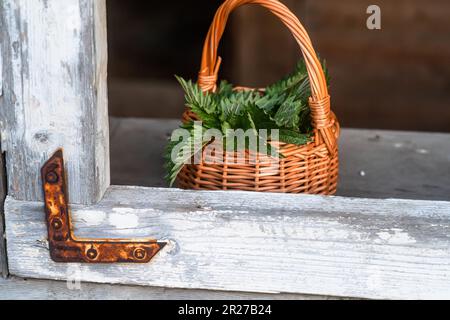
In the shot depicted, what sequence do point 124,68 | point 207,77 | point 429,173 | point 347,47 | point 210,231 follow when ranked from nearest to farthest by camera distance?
point 210,231, point 207,77, point 429,173, point 347,47, point 124,68

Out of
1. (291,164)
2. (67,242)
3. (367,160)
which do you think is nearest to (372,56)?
(367,160)

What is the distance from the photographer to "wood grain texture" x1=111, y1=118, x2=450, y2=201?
1.75m

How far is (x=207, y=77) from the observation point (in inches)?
58.5

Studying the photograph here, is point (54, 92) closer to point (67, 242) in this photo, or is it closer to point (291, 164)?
point (67, 242)

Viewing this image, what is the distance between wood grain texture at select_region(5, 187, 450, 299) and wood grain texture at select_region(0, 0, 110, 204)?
6cm

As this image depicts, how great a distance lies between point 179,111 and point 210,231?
114 inches

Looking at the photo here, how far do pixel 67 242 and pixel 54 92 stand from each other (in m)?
0.25

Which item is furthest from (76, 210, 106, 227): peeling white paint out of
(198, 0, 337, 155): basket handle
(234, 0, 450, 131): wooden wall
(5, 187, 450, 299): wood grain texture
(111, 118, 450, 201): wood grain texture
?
(234, 0, 450, 131): wooden wall

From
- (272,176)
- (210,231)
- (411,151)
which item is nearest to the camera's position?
(210,231)

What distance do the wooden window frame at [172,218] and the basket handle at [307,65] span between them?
158 millimetres

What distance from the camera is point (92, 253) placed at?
1250mm

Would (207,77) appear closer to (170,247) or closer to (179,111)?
(170,247)

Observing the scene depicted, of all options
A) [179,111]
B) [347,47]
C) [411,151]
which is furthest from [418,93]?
[411,151]
